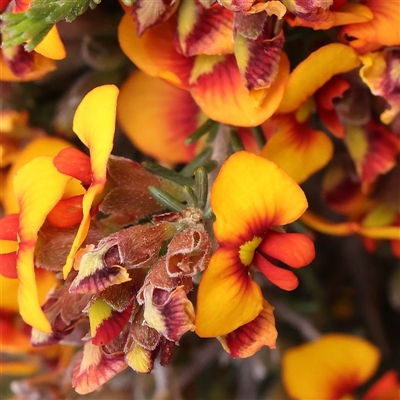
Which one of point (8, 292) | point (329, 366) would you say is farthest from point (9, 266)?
point (329, 366)

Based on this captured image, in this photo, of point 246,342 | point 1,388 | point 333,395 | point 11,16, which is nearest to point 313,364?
point 333,395

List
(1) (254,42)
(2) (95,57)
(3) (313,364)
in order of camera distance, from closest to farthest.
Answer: (1) (254,42) → (2) (95,57) → (3) (313,364)

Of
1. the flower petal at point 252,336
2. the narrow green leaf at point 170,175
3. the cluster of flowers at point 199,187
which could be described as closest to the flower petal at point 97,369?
the cluster of flowers at point 199,187

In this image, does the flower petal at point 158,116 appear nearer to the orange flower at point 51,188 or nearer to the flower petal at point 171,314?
the orange flower at point 51,188

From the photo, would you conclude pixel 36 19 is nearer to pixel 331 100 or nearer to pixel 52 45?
pixel 52 45

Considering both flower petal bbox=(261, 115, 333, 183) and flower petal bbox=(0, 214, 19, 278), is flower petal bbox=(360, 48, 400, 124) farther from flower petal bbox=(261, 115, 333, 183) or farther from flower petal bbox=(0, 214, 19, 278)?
flower petal bbox=(0, 214, 19, 278)

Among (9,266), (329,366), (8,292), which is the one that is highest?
(9,266)

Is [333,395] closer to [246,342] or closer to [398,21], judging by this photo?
[246,342]
